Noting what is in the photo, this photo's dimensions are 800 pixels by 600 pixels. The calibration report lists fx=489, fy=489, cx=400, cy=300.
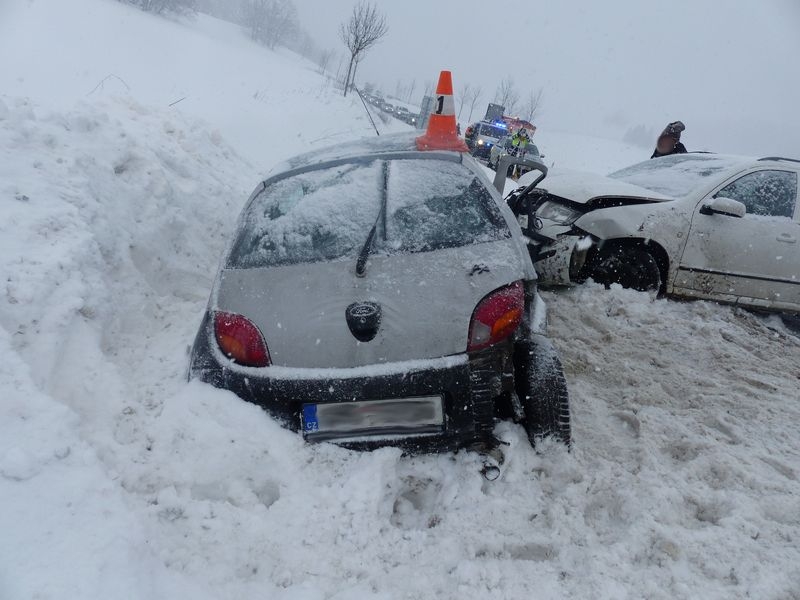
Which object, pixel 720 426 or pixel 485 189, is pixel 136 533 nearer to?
pixel 485 189

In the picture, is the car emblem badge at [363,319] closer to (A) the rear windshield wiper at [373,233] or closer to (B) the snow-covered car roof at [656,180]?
(A) the rear windshield wiper at [373,233]

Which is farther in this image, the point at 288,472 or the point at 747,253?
the point at 747,253

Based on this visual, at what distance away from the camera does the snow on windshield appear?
489cm

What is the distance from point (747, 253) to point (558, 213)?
1809mm

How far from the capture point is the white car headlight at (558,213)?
485cm

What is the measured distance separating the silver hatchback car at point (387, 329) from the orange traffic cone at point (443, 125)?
60 centimetres

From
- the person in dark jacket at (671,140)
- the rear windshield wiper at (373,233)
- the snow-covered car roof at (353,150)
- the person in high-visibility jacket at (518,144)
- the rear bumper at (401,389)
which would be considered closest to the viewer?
the rear bumper at (401,389)

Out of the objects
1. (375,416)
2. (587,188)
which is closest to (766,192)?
(587,188)

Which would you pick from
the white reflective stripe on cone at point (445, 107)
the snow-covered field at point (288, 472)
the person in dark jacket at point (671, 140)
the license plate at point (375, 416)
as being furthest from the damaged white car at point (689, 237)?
the license plate at point (375, 416)

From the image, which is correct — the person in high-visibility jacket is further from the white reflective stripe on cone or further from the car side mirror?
the white reflective stripe on cone

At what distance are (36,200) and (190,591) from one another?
290cm

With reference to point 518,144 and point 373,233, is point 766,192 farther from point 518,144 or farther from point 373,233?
point 518,144

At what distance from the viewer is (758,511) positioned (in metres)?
2.22

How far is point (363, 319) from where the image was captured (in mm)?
2164
